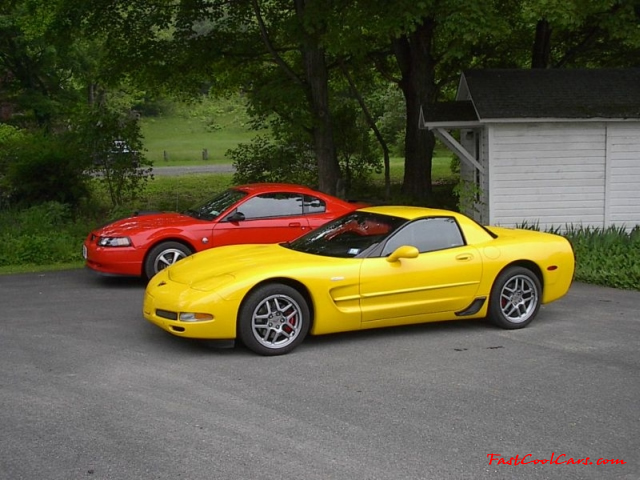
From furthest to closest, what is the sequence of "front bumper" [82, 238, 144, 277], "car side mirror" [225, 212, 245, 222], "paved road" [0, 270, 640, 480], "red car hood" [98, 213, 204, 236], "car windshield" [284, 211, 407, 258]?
"car side mirror" [225, 212, 245, 222], "red car hood" [98, 213, 204, 236], "front bumper" [82, 238, 144, 277], "car windshield" [284, 211, 407, 258], "paved road" [0, 270, 640, 480]

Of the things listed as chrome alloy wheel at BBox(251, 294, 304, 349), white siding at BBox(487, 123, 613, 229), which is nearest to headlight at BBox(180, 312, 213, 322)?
chrome alloy wheel at BBox(251, 294, 304, 349)

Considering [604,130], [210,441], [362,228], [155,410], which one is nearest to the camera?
[210,441]

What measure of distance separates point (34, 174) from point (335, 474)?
1462 centimetres

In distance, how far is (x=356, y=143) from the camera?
20797 mm

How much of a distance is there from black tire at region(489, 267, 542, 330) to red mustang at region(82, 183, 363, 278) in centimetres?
383

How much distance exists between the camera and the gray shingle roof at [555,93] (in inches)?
550

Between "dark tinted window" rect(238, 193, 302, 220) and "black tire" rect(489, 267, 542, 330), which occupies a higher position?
"dark tinted window" rect(238, 193, 302, 220)

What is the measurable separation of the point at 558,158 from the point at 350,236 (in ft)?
24.6

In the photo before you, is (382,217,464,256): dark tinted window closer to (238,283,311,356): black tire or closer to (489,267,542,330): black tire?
(489,267,542,330): black tire

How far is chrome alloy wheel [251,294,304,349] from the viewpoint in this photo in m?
7.03

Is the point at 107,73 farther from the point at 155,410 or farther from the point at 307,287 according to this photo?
the point at 155,410

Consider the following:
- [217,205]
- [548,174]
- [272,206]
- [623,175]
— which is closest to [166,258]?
[217,205]

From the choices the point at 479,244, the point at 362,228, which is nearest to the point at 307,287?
the point at 362,228

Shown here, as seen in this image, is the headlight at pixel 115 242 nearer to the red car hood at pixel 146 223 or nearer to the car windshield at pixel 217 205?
the red car hood at pixel 146 223
